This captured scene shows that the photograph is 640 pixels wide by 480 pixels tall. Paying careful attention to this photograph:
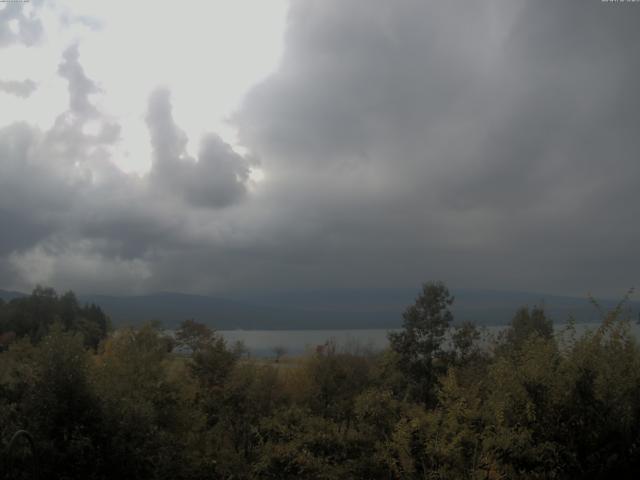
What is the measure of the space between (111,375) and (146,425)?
4.25 meters

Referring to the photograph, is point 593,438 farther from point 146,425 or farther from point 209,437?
point 209,437

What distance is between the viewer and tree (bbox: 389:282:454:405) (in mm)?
33062

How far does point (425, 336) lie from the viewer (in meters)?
33.4

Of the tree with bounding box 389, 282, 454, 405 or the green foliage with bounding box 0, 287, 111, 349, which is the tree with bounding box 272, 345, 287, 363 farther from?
the tree with bounding box 389, 282, 454, 405

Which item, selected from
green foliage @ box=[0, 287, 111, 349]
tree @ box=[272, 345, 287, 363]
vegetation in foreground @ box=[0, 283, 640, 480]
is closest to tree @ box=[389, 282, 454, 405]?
vegetation in foreground @ box=[0, 283, 640, 480]

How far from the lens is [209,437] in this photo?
21344 millimetres

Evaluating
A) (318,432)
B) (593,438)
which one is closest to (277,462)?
(318,432)

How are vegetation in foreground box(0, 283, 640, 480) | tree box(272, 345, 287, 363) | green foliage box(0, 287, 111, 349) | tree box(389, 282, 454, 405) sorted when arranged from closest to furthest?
1. vegetation in foreground box(0, 283, 640, 480)
2. tree box(389, 282, 454, 405)
3. tree box(272, 345, 287, 363)
4. green foliage box(0, 287, 111, 349)

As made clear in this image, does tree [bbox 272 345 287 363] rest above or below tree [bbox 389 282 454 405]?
below

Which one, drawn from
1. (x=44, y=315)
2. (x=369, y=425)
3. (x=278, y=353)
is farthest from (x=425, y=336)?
(x=44, y=315)

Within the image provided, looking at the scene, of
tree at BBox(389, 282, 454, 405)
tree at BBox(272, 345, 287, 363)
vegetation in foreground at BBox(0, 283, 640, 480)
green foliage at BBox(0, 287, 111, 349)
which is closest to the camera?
vegetation in foreground at BBox(0, 283, 640, 480)

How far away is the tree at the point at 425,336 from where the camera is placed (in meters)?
33.1

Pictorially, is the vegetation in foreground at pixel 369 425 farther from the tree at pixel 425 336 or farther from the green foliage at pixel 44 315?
the green foliage at pixel 44 315

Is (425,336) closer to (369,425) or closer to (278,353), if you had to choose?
(369,425)
